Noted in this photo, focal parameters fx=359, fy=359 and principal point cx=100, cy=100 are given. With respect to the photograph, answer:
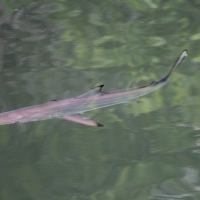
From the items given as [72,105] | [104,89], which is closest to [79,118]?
[72,105]

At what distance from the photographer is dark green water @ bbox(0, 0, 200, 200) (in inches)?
89.6

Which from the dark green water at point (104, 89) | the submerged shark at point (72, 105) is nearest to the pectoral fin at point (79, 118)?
the submerged shark at point (72, 105)

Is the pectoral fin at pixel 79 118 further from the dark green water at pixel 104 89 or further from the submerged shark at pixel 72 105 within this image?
the dark green water at pixel 104 89

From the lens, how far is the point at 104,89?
2922 millimetres

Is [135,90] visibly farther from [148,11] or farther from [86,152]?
[148,11]

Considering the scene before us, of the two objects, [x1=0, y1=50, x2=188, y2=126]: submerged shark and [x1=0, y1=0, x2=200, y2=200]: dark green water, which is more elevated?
[x1=0, y1=50, x2=188, y2=126]: submerged shark

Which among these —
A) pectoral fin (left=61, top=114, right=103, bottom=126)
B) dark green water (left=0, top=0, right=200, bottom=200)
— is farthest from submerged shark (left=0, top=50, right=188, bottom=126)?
dark green water (left=0, top=0, right=200, bottom=200)

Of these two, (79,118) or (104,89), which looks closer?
(79,118)

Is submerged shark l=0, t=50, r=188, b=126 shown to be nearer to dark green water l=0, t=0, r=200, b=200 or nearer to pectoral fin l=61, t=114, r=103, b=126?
pectoral fin l=61, t=114, r=103, b=126

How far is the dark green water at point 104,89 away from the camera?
7.47 feet

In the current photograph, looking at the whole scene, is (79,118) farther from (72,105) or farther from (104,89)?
(104,89)

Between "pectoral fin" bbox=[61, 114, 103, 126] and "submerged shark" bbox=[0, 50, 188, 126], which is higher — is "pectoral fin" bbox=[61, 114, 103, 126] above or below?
below

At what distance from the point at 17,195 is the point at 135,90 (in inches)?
39.0

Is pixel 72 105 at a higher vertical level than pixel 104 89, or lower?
higher
